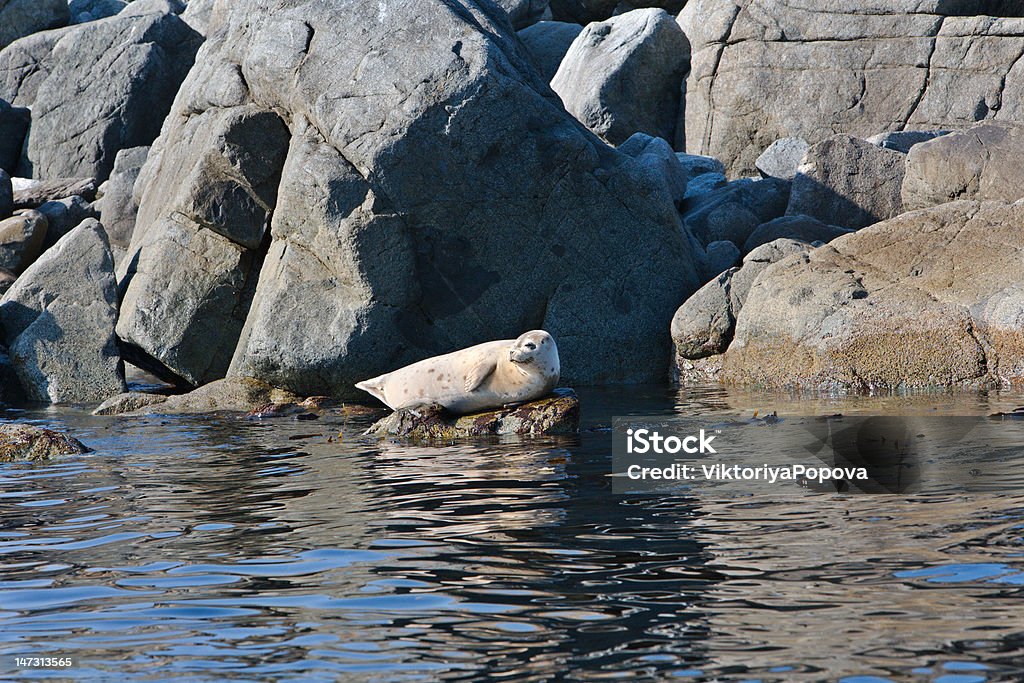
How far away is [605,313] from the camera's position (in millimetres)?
14023

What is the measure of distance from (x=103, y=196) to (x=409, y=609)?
57.0 feet

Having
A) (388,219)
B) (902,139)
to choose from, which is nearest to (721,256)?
(902,139)

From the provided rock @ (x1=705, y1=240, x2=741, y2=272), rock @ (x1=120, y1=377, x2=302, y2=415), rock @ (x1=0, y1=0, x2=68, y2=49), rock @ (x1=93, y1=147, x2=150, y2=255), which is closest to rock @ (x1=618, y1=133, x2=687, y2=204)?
rock @ (x1=705, y1=240, x2=741, y2=272)

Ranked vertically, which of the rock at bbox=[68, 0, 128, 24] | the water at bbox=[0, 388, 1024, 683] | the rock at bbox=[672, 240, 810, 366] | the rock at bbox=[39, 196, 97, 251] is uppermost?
the rock at bbox=[68, 0, 128, 24]

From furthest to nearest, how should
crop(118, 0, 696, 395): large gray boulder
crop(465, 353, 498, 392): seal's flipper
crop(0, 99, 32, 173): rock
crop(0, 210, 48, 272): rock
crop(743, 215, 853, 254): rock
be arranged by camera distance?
crop(0, 99, 32, 173): rock < crop(0, 210, 48, 272): rock < crop(743, 215, 853, 254): rock < crop(118, 0, 696, 395): large gray boulder < crop(465, 353, 498, 392): seal's flipper

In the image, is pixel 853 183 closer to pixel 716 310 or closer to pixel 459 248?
pixel 716 310

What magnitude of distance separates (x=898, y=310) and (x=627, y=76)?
10.9 metres

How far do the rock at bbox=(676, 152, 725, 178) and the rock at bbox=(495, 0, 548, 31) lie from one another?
886 centimetres

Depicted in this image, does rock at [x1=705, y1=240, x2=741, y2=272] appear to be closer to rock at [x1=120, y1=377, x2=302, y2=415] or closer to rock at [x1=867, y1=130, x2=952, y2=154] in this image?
rock at [x1=867, y1=130, x2=952, y2=154]

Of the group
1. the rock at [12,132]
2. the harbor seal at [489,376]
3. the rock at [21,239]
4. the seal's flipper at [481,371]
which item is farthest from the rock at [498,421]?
the rock at [12,132]

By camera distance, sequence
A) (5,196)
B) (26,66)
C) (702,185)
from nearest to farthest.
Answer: (702,185) → (5,196) → (26,66)

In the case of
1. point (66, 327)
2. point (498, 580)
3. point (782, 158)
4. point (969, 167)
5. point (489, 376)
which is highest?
point (782, 158)

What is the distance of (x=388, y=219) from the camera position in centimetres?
1338

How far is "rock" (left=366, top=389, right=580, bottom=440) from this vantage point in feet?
30.8
